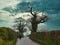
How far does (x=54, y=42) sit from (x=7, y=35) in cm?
262

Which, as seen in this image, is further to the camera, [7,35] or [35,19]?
[35,19]

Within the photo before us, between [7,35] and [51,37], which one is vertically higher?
[7,35]

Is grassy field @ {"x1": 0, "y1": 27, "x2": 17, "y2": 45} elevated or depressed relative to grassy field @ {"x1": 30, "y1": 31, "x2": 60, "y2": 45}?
elevated

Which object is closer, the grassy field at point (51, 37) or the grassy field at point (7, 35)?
the grassy field at point (7, 35)

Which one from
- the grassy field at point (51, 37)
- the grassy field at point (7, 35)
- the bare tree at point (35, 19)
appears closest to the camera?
the grassy field at point (7, 35)

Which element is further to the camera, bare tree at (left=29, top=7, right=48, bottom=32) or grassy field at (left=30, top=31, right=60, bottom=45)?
bare tree at (left=29, top=7, right=48, bottom=32)

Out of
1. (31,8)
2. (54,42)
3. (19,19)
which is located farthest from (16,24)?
(54,42)

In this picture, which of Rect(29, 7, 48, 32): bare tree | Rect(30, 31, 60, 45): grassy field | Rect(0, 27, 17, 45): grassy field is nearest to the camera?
Rect(0, 27, 17, 45): grassy field

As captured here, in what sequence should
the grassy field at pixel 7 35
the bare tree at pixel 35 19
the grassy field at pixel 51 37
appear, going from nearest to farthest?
the grassy field at pixel 7 35
the grassy field at pixel 51 37
the bare tree at pixel 35 19

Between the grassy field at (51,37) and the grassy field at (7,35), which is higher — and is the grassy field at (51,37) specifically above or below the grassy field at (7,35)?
below

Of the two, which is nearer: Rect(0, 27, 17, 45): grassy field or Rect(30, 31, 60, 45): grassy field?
Rect(0, 27, 17, 45): grassy field

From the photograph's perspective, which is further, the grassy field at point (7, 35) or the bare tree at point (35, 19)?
the bare tree at point (35, 19)

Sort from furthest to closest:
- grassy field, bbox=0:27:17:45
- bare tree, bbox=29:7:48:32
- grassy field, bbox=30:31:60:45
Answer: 1. bare tree, bbox=29:7:48:32
2. grassy field, bbox=30:31:60:45
3. grassy field, bbox=0:27:17:45

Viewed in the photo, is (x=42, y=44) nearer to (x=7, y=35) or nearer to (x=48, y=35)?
(x=48, y=35)
